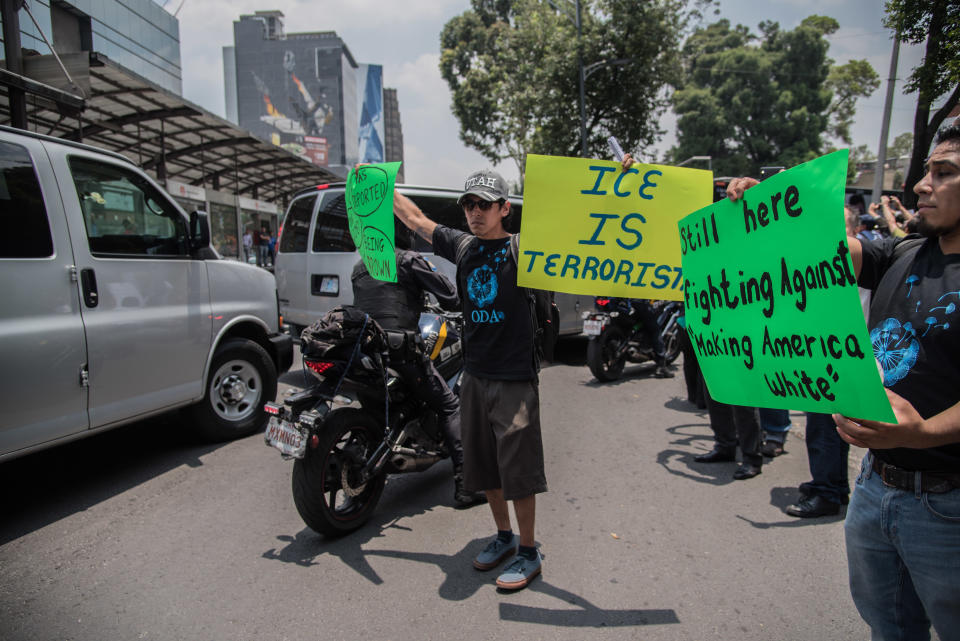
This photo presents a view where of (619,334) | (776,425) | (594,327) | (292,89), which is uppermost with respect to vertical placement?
(292,89)

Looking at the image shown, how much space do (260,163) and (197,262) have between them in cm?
1267

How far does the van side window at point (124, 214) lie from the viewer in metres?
3.73

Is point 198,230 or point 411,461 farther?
point 198,230

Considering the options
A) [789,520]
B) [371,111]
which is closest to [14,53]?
[789,520]

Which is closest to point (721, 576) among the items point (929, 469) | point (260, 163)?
point (929, 469)

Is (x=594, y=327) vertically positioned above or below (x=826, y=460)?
above

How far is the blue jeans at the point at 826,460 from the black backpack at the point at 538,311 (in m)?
1.89

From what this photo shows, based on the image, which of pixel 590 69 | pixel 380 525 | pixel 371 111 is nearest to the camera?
pixel 380 525

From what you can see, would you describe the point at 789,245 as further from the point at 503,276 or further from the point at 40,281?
the point at 40,281

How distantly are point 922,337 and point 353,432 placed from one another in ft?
9.04

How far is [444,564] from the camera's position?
9.89ft

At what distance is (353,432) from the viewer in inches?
132

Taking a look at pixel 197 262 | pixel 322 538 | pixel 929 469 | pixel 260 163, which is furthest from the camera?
pixel 260 163

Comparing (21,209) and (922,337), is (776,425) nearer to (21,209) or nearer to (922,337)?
(922,337)
